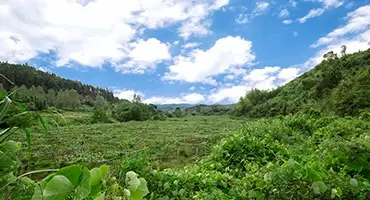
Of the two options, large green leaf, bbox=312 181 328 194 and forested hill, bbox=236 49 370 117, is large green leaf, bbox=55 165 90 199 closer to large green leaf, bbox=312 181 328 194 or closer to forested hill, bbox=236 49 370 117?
large green leaf, bbox=312 181 328 194

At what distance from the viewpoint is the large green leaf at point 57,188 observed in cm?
56

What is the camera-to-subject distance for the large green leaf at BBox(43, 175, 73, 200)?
1.84 ft

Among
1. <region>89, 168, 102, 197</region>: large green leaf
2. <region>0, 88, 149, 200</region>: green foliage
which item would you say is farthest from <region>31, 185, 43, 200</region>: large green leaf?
<region>89, 168, 102, 197</region>: large green leaf

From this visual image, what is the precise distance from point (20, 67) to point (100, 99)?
73.6 ft

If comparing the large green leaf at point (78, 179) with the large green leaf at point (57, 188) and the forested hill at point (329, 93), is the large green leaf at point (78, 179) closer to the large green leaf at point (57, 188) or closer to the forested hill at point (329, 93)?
the large green leaf at point (57, 188)

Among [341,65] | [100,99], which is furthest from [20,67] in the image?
[341,65]

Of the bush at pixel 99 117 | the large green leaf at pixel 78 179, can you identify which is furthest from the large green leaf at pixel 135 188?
the bush at pixel 99 117

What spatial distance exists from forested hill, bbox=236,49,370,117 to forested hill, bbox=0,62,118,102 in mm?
47990

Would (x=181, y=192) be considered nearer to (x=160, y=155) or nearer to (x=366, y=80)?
(x=160, y=155)

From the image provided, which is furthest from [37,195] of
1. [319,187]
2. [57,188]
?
[319,187]

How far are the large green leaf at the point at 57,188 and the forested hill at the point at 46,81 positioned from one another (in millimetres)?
75985

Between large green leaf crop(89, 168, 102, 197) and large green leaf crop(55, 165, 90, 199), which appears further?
large green leaf crop(89, 168, 102, 197)

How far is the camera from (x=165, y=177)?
4.10 metres

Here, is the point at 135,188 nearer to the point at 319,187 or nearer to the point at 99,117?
the point at 319,187
